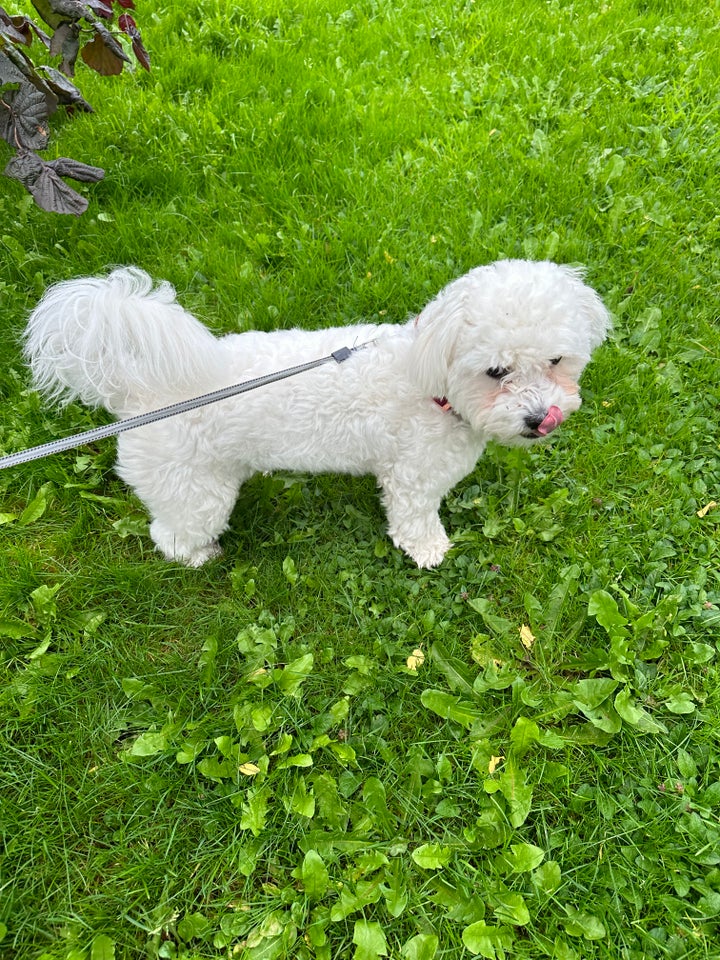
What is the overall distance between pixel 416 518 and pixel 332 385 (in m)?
0.77

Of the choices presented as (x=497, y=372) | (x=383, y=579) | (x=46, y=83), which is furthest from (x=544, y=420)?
(x=46, y=83)

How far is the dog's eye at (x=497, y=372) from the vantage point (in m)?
2.11

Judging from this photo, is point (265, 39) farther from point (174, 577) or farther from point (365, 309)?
point (174, 577)

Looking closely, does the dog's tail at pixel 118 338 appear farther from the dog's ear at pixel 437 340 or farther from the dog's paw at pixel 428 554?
the dog's paw at pixel 428 554

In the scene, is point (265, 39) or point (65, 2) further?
point (265, 39)

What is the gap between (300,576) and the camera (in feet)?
9.31

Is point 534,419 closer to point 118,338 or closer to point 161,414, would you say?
point 161,414

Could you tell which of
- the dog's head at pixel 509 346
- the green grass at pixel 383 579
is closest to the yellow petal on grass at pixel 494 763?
the green grass at pixel 383 579

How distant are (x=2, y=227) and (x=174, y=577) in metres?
2.72

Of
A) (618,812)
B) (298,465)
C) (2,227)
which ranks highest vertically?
(2,227)

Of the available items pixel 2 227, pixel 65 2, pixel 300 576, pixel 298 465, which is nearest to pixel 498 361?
pixel 298 465

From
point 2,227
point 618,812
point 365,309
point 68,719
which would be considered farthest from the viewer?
point 2,227

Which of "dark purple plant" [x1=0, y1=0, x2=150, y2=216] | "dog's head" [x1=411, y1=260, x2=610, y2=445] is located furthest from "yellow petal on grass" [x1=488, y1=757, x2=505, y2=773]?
"dark purple plant" [x1=0, y1=0, x2=150, y2=216]

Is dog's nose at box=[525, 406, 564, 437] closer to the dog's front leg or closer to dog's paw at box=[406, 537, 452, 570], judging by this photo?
the dog's front leg
